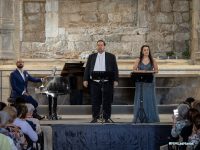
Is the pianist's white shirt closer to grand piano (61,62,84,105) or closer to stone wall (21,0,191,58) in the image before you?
grand piano (61,62,84,105)

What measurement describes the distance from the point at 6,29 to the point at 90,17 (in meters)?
2.18

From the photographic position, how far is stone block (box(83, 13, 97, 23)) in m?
18.7

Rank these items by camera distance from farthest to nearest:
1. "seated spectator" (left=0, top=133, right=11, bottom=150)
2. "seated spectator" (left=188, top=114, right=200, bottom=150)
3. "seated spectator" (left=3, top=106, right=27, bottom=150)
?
"seated spectator" (left=188, top=114, right=200, bottom=150)
"seated spectator" (left=3, top=106, right=27, bottom=150)
"seated spectator" (left=0, top=133, right=11, bottom=150)

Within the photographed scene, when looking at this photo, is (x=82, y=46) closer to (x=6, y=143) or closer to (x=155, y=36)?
(x=155, y=36)

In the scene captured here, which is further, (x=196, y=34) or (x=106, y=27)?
(x=106, y=27)

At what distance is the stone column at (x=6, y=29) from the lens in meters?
17.9

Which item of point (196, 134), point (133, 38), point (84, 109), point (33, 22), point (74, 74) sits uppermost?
point (33, 22)

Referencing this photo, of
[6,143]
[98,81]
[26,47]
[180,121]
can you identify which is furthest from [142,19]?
[6,143]

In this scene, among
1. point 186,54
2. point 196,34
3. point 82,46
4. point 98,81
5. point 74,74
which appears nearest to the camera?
point 98,81

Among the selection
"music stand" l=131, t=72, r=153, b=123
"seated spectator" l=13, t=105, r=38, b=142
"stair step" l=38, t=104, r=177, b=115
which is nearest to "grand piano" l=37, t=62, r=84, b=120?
"stair step" l=38, t=104, r=177, b=115

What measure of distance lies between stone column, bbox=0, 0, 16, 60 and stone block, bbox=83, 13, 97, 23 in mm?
1840

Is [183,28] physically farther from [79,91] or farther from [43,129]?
[43,129]

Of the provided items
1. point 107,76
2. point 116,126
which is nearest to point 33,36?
point 107,76

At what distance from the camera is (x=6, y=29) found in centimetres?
1800
